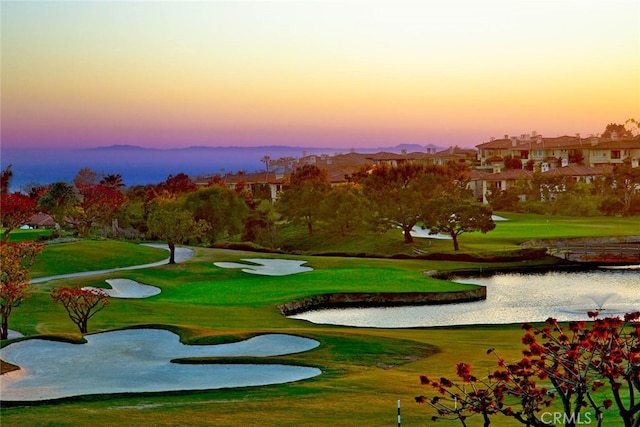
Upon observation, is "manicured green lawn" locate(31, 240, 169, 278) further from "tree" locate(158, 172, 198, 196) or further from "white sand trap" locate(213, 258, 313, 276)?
"tree" locate(158, 172, 198, 196)

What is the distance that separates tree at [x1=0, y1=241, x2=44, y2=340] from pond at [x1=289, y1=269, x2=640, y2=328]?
11.9 metres

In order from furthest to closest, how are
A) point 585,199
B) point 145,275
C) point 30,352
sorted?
point 585,199 < point 145,275 < point 30,352

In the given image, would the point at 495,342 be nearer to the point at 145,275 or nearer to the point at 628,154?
the point at 145,275

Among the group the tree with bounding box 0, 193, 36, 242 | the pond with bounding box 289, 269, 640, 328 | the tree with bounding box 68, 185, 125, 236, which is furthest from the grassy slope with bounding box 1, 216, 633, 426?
the tree with bounding box 68, 185, 125, 236

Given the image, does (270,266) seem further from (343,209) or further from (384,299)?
(343,209)

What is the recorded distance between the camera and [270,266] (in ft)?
172

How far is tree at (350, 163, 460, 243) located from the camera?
223 feet

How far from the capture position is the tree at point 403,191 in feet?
223

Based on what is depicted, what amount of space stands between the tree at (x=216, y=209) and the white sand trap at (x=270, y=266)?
58.8 feet

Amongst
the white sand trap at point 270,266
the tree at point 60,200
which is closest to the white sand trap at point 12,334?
the white sand trap at point 270,266

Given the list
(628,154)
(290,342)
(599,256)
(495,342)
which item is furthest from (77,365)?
(628,154)

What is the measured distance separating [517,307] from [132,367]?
69.7 feet

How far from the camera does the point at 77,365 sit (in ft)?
70.4

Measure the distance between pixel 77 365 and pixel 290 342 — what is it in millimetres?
5769
